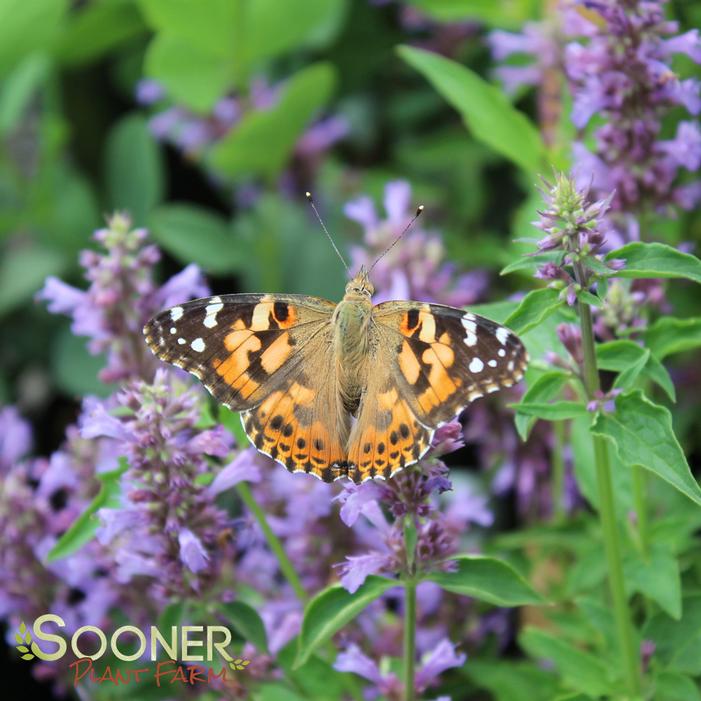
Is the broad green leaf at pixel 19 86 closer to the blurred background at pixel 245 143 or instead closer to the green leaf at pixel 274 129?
the blurred background at pixel 245 143

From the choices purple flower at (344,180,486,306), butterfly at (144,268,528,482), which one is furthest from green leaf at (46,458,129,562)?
purple flower at (344,180,486,306)

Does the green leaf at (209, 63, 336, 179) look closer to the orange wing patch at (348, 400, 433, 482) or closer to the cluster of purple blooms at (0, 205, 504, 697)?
the cluster of purple blooms at (0, 205, 504, 697)

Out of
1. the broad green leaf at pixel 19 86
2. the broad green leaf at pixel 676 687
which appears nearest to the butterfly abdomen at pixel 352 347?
the broad green leaf at pixel 676 687

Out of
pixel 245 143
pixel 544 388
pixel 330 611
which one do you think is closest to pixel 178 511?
pixel 330 611

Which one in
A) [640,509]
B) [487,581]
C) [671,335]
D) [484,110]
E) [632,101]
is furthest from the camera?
[484,110]

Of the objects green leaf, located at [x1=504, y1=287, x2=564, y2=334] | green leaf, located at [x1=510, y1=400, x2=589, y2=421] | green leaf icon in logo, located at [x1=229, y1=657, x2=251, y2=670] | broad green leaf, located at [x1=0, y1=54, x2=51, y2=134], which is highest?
broad green leaf, located at [x1=0, y1=54, x2=51, y2=134]

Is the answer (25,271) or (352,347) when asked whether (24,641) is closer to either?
(352,347)

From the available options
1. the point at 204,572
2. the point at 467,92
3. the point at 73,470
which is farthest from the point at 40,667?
the point at 467,92
